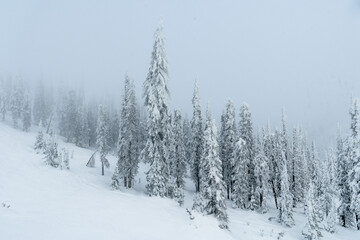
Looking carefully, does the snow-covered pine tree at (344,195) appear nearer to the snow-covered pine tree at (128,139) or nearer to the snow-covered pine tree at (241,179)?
the snow-covered pine tree at (241,179)

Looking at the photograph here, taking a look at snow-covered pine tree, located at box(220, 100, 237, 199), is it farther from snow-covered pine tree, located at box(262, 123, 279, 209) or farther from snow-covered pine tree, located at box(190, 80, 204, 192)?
snow-covered pine tree, located at box(262, 123, 279, 209)

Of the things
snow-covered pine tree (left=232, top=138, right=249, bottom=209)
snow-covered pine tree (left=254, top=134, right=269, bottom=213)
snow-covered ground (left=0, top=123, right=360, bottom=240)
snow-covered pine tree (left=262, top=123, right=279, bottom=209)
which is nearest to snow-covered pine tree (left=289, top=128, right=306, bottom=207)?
snow-covered pine tree (left=262, top=123, right=279, bottom=209)

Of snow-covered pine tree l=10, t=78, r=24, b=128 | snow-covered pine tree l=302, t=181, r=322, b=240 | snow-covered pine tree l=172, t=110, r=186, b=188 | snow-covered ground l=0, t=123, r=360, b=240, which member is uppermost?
snow-covered pine tree l=10, t=78, r=24, b=128

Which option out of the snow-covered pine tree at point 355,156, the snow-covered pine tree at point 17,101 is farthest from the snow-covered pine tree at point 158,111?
the snow-covered pine tree at point 17,101

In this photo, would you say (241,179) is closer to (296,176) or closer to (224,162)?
(224,162)

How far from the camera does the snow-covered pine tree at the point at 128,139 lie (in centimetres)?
3938

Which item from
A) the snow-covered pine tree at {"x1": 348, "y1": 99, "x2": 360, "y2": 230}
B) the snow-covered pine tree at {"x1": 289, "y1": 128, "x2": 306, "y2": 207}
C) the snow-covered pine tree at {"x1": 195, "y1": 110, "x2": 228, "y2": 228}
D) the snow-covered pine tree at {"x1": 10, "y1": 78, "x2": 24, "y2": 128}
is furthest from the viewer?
the snow-covered pine tree at {"x1": 10, "y1": 78, "x2": 24, "y2": 128}

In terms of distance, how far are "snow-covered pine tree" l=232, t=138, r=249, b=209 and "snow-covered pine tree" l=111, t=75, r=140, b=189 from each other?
15.3m

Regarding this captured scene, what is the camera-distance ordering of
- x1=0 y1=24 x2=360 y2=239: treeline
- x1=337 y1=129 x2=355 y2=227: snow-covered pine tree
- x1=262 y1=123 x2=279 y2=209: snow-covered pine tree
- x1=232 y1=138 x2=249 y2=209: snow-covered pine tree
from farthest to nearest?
x1=262 y1=123 x2=279 y2=209: snow-covered pine tree → x1=232 y1=138 x2=249 y2=209: snow-covered pine tree → x1=337 y1=129 x2=355 y2=227: snow-covered pine tree → x1=0 y1=24 x2=360 y2=239: treeline

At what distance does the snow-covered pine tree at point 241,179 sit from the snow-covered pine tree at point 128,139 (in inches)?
603

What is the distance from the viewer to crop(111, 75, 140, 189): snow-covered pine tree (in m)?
39.4

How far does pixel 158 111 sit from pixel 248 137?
75.4ft

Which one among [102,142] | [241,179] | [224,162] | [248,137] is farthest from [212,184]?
[102,142]

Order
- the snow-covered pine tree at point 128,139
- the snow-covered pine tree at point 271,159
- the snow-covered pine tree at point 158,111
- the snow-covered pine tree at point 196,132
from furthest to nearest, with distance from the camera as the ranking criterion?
the snow-covered pine tree at point 271,159 → the snow-covered pine tree at point 196,132 → the snow-covered pine tree at point 128,139 → the snow-covered pine tree at point 158,111
